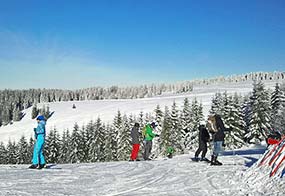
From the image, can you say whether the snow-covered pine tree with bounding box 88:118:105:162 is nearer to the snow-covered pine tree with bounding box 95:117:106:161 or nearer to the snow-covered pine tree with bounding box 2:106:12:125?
the snow-covered pine tree with bounding box 95:117:106:161

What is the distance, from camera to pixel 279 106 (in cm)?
4994

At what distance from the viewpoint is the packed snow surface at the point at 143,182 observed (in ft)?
28.1

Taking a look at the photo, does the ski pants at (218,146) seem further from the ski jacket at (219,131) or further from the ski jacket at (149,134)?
the ski jacket at (149,134)

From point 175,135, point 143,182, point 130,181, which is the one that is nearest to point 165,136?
point 175,135

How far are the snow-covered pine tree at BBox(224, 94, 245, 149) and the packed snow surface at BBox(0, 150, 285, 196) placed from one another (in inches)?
1238

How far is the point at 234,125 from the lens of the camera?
44531 mm

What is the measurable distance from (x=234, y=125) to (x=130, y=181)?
1427 inches

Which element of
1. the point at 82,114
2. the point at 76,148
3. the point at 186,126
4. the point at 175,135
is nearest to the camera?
the point at 175,135

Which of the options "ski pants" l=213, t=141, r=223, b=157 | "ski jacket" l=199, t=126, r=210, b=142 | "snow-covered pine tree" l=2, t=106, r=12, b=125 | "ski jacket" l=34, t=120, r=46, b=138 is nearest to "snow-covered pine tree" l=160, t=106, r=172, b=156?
"ski jacket" l=199, t=126, r=210, b=142

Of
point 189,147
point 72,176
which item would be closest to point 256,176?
point 72,176

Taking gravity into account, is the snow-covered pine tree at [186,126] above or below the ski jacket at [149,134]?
below

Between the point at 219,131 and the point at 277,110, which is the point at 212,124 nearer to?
the point at 219,131

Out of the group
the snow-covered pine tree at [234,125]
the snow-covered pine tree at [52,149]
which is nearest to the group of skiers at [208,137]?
the snow-covered pine tree at [234,125]

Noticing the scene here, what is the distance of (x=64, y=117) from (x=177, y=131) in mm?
79826
